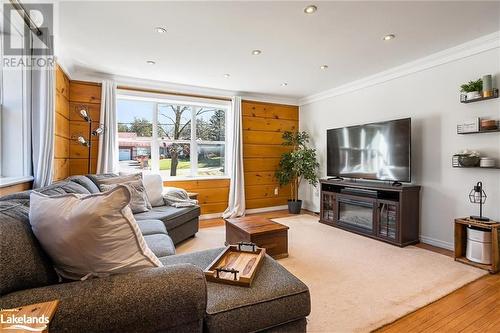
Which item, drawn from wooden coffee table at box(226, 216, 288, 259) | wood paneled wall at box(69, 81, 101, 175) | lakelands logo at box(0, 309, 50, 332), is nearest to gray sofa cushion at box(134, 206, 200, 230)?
wooden coffee table at box(226, 216, 288, 259)

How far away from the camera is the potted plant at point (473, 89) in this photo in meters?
2.71

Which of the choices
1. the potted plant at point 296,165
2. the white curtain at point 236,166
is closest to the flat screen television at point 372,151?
the potted plant at point 296,165

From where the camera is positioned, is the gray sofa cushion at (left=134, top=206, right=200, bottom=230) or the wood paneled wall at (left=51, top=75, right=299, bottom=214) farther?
the wood paneled wall at (left=51, top=75, right=299, bottom=214)

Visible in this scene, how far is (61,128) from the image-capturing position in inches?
130

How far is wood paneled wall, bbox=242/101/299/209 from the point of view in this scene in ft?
16.7

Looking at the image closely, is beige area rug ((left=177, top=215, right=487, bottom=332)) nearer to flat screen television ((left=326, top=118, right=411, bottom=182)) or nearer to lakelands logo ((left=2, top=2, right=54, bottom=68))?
flat screen television ((left=326, top=118, right=411, bottom=182))

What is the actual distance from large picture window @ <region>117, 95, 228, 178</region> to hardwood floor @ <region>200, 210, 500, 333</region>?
384cm

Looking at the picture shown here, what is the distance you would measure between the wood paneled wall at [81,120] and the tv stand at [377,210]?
3875mm

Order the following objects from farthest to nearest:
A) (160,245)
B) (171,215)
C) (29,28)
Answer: (171,215), (29,28), (160,245)

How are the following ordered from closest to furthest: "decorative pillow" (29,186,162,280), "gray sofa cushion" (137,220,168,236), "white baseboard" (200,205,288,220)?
"decorative pillow" (29,186,162,280) → "gray sofa cushion" (137,220,168,236) → "white baseboard" (200,205,288,220)

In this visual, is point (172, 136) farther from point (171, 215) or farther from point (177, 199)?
point (171, 215)

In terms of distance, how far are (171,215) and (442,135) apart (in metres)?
3.48

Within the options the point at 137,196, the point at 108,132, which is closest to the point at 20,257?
the point at 137,196

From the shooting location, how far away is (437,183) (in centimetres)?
318
